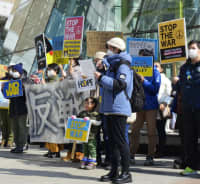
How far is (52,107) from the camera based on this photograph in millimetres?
7719

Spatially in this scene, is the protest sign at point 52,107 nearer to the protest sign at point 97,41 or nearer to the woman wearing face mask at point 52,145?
the woman wearing face mask at point 52,145

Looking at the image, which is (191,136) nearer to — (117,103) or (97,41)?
(117,103)

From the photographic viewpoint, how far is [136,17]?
1153 centimetres

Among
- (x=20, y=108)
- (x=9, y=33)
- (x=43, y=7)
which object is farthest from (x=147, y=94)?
(x=9, y=33)

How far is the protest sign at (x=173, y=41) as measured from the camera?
21.8ft

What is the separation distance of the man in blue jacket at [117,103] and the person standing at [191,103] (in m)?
0.76

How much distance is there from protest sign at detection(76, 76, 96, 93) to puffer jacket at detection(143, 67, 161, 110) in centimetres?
79

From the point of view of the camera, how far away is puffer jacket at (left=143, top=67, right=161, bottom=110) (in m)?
6.71

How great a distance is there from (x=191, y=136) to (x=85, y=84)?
1.98 metres

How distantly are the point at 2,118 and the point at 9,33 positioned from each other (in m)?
8.85

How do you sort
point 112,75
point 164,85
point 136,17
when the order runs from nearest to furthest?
point 112,75, point 164,85, point 136,17

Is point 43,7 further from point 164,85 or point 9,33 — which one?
point 164,85

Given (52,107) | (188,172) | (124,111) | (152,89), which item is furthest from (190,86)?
(52,107)

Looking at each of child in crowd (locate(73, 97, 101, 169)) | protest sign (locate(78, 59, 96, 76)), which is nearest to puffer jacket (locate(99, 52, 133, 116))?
protest sign (locate(78, 59, 96, 76))
